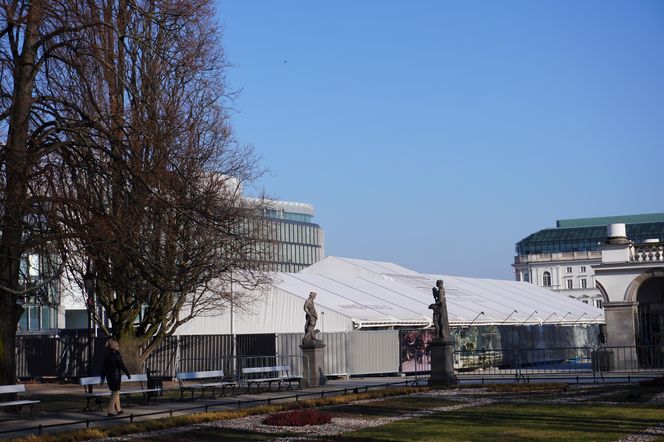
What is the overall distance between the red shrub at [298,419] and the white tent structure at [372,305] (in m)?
22.8

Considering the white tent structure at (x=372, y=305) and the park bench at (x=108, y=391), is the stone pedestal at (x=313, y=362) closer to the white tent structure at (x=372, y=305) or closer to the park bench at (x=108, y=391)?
the park bench at (x=108, y=391)

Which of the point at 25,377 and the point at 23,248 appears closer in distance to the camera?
the point at 23,248

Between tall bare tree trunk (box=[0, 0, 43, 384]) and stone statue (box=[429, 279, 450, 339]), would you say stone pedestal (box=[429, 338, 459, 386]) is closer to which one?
stone statue (box=[429, 279, 450, 339])

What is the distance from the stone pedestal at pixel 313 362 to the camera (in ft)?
111

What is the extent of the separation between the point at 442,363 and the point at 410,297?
2011cm

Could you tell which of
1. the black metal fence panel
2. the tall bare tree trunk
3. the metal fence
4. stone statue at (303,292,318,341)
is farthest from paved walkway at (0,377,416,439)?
the black metal fence panel

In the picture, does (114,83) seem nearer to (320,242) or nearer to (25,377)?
(25,377)

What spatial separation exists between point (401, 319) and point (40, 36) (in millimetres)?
27602

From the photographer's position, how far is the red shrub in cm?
2069

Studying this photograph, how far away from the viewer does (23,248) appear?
21156 millimetres

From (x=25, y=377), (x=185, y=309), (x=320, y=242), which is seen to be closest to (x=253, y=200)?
(x=185, y=309)

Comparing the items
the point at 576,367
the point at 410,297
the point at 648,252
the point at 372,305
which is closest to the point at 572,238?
the point at 410,297

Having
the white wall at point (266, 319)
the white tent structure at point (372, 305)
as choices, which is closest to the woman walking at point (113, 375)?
the white tent structure at point (372, 305)

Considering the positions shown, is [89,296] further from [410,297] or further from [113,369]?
[410,297]
